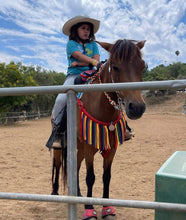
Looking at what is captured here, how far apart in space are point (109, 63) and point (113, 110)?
0.51m

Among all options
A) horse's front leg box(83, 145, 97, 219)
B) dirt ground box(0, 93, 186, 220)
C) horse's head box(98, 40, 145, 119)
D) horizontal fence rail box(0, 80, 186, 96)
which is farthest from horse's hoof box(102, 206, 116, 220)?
horizontal fence rail box(0, 80, 186, 96)

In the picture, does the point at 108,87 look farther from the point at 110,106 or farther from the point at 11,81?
the point at 11,81

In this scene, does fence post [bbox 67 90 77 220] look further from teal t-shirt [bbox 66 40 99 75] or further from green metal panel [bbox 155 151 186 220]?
teal t-shirt [bbox 66 40 99 75]

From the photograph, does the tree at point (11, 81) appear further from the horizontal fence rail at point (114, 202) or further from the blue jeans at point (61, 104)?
the horizontal fence rail at point (114, 202)

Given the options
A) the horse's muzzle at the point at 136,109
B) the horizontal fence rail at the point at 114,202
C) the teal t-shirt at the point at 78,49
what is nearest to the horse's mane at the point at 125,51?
the horse's muzzle at the point at 136,109

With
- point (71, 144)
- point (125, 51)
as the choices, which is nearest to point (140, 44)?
→ point (125, 51)

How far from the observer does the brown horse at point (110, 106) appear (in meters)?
1.94

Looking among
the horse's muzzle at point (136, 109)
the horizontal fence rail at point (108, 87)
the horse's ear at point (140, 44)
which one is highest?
the horse's ear at point (140, 44)

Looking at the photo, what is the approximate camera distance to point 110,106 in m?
2.33

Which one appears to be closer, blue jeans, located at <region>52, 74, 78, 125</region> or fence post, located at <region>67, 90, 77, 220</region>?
fence post, located at <region>67, 90, 77, 220</region>

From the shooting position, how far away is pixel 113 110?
7.74ft

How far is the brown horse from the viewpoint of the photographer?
6.38 ft

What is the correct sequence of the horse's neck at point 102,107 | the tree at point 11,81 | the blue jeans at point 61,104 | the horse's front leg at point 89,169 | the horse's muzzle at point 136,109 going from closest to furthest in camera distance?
the horse's muzzle at point 136,109 → the horse's neck at point 102,107 → the horse's front leg at point 89,169 → the blue jeans at point 61,104 → the tree at point 11,81

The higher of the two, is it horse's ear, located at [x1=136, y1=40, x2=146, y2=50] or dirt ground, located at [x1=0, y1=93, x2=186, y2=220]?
horse's ear, located at [x1=136, y1=40, x2=146, y2=50]
